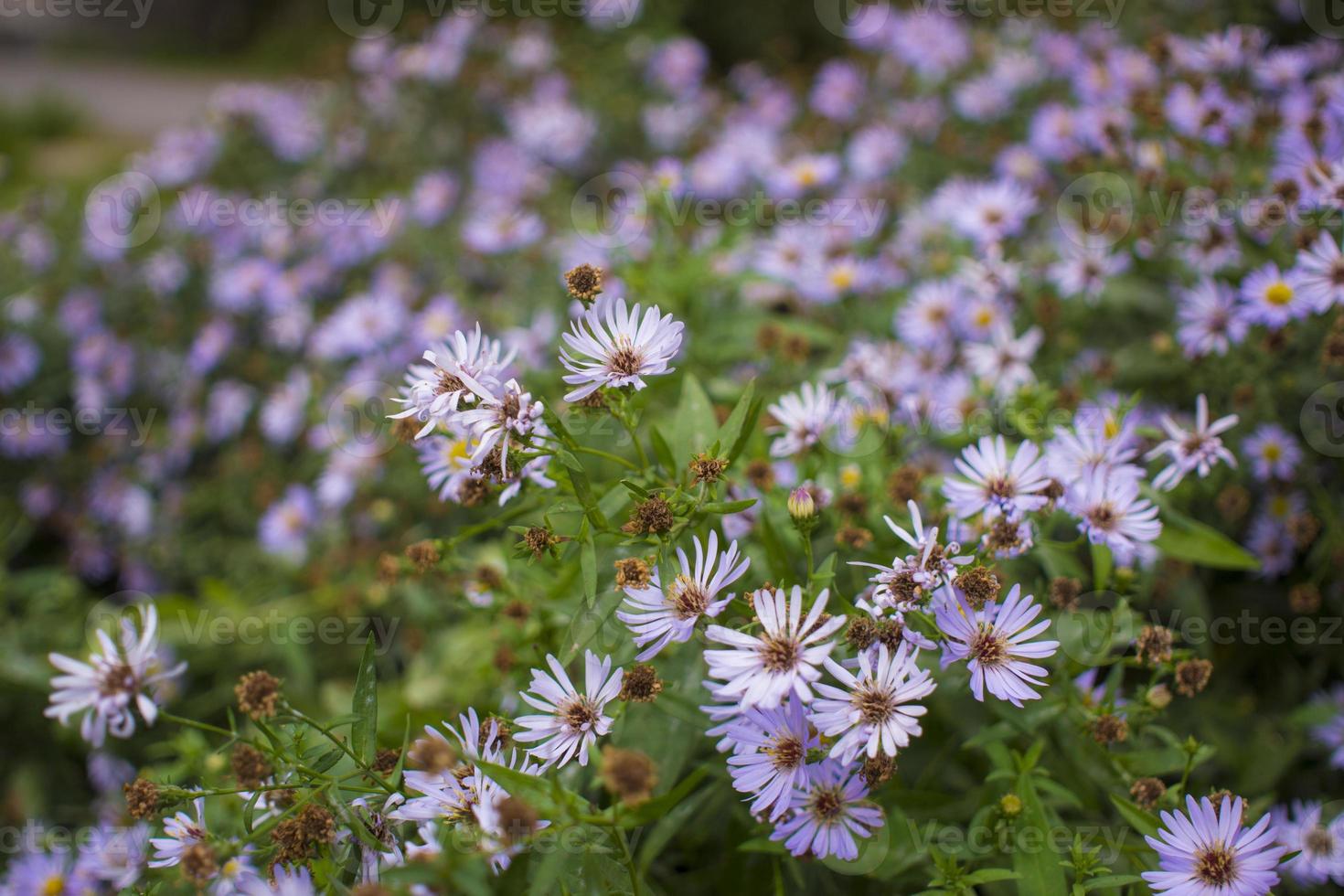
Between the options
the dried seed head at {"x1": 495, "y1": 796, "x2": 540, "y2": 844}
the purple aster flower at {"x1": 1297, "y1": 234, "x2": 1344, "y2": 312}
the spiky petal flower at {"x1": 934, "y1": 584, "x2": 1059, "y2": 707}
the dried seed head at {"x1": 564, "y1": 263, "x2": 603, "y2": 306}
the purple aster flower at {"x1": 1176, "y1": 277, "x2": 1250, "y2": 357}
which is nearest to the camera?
the dried seed head at {"x1": 495, "y1": 796, "x2": 540, "y2": 844}

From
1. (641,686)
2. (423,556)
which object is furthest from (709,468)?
(423,556)

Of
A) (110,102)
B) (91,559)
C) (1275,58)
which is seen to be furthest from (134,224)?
(110,102)

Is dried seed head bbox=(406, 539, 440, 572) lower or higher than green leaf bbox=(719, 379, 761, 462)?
lower

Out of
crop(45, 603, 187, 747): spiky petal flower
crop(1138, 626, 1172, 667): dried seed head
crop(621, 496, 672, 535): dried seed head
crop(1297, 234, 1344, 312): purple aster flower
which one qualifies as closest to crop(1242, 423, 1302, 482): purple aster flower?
crop(1297, 234, 1344, 312): purple aster flower

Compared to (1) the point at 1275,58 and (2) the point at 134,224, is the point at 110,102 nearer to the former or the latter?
(2) the point at 134,224

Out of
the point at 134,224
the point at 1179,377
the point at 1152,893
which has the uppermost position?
the point at 134,224

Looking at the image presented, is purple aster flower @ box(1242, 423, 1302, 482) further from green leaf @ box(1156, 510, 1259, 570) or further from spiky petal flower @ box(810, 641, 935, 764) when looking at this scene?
spiky petal flower @ box(810, 641, 935, 764)

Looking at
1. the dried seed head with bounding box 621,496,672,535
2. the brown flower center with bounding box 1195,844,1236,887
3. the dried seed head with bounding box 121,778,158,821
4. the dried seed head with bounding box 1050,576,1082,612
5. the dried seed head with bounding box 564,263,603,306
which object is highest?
the dried seed head with bounding box 564,263,603,306

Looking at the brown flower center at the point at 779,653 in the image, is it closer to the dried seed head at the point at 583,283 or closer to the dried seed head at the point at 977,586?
the dried seed head at the point at 977,586
